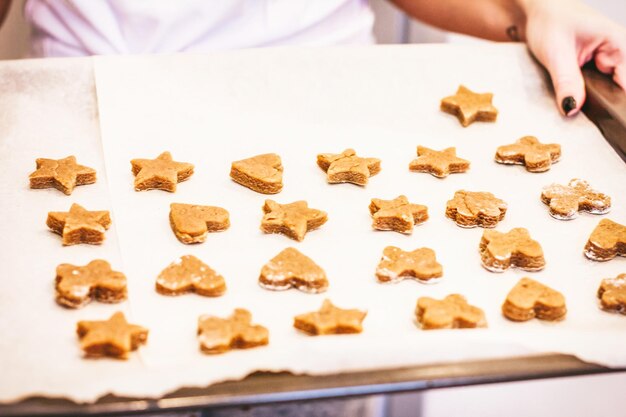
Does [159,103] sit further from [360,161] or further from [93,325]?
[93,325]

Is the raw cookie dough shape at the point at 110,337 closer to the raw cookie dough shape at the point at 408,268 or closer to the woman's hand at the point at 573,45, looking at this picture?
the raw cookie dough shape at the point at 408,268

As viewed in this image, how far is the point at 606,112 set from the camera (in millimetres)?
1938

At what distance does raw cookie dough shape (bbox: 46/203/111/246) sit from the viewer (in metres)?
1.50

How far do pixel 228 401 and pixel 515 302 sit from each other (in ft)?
1.90

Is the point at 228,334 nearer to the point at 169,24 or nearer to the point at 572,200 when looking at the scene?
the point at 572,200

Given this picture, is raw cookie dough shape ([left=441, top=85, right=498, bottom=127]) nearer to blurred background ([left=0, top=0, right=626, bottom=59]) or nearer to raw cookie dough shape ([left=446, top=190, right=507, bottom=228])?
raw cookie dough shape ([left=446, top=190, right=507, bottom=228])

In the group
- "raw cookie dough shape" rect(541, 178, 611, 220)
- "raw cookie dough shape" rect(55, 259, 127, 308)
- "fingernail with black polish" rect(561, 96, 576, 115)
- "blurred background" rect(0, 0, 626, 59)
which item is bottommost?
"raw cookie dough shape" rect(55, 259, 127, 308)

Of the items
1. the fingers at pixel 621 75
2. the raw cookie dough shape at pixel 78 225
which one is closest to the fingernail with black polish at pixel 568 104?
the fingers at pixel 621 75

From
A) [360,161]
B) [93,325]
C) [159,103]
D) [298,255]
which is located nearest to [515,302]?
[298,255]

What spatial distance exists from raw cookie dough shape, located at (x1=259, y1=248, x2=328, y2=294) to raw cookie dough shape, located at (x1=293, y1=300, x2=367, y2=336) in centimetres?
9

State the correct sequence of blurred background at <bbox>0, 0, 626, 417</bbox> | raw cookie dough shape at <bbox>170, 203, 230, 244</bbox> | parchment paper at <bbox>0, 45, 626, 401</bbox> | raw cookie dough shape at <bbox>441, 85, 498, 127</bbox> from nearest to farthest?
parchment paper at <bbox>0, 45, 626, 401</bbox> → raw cookie dough shape at <bbox>170, 203, 230, 244</bbox> → raw cookie dough shape at <bbox>441, 85, 498, 127</bbox> → blurred background at <bbox>0, 0, 626, 417</bbox>

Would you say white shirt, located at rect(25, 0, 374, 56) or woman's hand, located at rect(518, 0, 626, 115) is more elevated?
white shirt, located at rect(25, 0, 374, 56)

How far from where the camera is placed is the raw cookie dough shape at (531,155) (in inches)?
71.8

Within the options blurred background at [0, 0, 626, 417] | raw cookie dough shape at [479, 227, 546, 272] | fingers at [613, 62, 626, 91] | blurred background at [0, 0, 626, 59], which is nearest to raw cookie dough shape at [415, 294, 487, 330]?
raw cookie dough shape at [479, 227, 546, 272]
